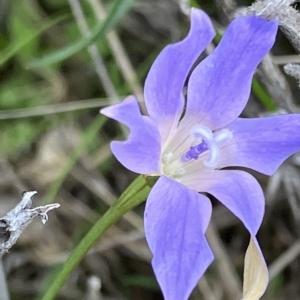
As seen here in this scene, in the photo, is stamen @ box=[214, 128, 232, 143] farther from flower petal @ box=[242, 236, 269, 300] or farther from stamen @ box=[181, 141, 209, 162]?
flower petal @ box=[242, 236, 269, 300]

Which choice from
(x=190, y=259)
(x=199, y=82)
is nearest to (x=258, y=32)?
(x=199, y=82)

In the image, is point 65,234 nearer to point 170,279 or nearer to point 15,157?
point 15,157

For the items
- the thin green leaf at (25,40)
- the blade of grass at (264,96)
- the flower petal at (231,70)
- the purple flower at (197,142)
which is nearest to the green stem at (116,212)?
the purple flower at (197,142)

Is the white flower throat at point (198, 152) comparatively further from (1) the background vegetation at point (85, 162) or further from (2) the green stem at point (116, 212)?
(1) the background vegetation at point (85, 162)

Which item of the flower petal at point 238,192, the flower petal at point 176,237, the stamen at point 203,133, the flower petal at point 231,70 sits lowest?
the flower petal at point 238,192

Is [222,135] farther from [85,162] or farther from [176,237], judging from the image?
[85,162]

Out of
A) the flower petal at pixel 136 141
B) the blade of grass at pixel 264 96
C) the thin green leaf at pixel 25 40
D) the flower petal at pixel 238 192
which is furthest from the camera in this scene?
the thin green leaf at pixel 25 40

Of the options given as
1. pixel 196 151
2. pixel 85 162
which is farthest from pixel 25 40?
pixel 196 151

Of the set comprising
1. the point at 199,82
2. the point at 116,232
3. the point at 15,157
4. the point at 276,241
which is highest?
the point at 199,82
